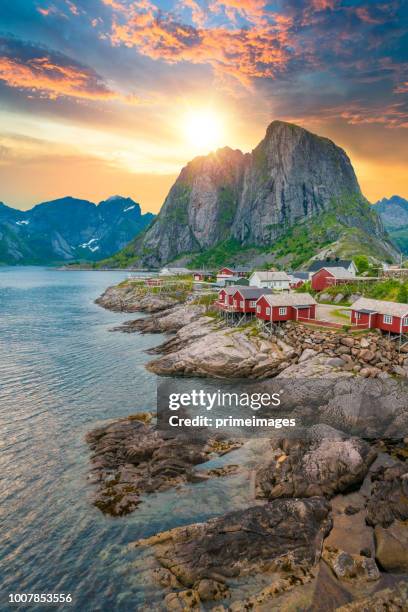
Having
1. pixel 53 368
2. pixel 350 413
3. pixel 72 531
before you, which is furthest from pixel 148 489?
pixel 53 368

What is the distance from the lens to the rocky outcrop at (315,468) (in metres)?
24.9

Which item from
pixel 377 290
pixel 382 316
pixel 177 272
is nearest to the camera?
pixel 382 316

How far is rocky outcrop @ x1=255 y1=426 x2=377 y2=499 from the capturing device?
81.7 feet

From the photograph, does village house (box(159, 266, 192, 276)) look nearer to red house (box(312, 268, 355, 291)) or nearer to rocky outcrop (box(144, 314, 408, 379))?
red house (box(312, 268, 355, 291))

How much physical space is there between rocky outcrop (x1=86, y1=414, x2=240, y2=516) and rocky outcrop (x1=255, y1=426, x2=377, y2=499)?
3.33 m

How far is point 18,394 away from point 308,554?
3634cm

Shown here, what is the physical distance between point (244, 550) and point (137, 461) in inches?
462

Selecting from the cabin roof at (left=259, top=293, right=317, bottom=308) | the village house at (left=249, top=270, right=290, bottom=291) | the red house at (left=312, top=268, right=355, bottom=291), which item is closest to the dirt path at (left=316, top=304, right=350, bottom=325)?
the cabin roof at (left=259, top=293, right=317, bottom=308)

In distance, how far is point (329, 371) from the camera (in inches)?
1631

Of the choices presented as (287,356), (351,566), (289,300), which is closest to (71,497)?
(351,566)

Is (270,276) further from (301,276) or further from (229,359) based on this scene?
(229,359)

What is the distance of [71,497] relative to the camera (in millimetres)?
25125

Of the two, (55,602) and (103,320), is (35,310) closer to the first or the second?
(103,320)

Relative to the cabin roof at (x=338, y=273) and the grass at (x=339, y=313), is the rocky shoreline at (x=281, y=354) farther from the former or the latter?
the cabin roof at (x=338, y=273)
